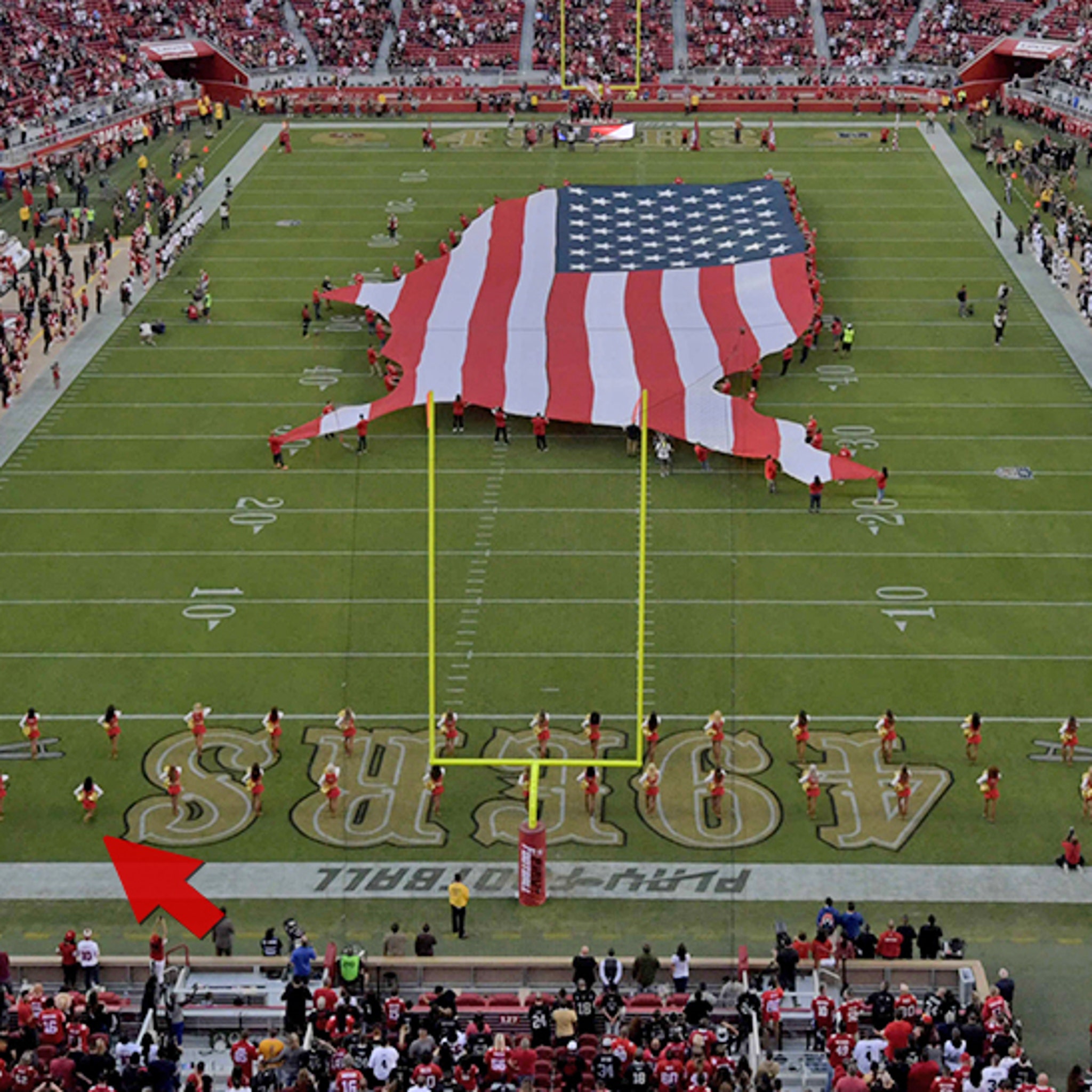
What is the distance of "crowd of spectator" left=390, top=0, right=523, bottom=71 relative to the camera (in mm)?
55812

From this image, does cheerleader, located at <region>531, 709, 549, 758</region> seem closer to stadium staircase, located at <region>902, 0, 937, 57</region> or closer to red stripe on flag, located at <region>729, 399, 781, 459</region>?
red stripe on flag, located at <region>729, 399, 781, 459</region>

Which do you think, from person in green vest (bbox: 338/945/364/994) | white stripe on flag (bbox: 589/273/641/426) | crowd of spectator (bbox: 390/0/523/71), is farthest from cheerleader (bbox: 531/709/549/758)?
crowd of spectator (bbox: 390/0/523/71)

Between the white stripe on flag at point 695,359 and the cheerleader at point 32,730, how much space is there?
1083 cm

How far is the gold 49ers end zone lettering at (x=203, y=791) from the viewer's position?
18.9m

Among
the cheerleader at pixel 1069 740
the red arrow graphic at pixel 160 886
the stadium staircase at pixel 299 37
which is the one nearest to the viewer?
the red arrow graphic at pixel 160 886

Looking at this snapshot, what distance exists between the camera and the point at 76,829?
1900 cm

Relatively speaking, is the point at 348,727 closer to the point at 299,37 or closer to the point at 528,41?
the point at 528,41

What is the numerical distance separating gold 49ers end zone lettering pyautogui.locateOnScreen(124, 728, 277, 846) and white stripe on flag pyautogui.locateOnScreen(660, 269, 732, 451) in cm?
945

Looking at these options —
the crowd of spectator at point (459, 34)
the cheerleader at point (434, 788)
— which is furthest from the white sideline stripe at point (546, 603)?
the crowd of spectator at point (459, 34)

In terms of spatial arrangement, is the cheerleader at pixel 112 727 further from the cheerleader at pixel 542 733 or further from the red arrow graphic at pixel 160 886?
the cheerleader at pixel 542 733

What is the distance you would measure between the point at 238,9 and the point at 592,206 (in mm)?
25740

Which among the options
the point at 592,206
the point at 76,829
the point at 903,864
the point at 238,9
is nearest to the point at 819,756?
the point at 903,864

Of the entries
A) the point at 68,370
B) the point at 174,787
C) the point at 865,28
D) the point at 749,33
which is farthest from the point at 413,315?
the point at 865,28

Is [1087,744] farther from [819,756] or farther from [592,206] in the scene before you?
[592,206]
